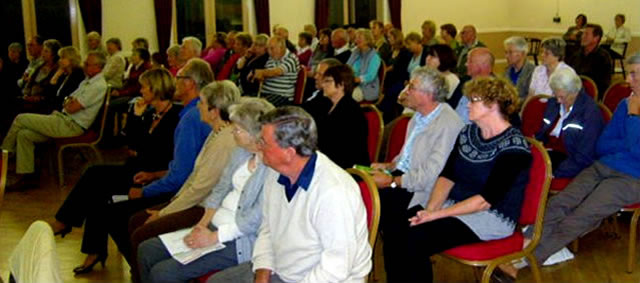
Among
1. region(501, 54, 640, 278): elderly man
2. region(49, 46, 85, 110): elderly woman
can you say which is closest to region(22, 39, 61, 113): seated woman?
region(49, 46, 85, 110): elderly woman

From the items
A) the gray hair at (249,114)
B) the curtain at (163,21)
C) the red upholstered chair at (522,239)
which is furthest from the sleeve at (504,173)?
the curtain at (163,21)

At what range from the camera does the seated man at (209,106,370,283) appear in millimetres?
2260

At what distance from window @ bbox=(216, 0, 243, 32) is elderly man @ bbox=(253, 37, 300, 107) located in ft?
16.9

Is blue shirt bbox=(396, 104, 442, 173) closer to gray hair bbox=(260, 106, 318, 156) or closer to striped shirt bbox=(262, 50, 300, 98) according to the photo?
gray hair bbox=(260, 106, 318, 156)

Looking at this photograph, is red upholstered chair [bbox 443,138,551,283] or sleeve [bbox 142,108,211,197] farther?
sleeve [bbox 142,108,211,197]

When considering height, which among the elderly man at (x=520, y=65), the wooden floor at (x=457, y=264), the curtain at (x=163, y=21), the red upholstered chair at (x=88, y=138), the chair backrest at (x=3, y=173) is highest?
the curtain at (x=163, y=21)

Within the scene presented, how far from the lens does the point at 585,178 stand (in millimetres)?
3824

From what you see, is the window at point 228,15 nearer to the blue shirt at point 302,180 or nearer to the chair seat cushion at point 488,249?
the chair seat cushion at point 488,249

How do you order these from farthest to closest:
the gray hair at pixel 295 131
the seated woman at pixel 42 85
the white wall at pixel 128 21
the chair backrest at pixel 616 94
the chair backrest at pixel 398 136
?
the white wall at pixel 128 21 < the seated woman at pixel 42 85 < the chair backrest at pixel 616 94 < the chair backrest at pixel 398 136 < the gray hair at pixel 295 131

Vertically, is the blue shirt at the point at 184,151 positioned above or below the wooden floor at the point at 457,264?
above

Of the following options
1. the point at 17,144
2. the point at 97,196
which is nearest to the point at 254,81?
the point at 17,144

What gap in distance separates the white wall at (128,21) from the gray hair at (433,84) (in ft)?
27.3

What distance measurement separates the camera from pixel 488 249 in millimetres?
2992

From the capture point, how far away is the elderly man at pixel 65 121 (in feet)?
19.1
